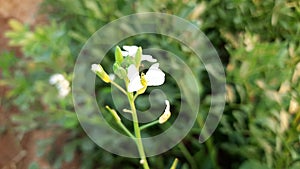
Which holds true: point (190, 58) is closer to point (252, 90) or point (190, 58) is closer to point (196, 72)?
point (196, 72)

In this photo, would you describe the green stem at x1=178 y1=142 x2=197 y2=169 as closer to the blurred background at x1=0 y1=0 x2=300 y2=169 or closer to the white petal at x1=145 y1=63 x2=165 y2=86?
the blurred background at x1=0 y1=0 x2=300 y2=169

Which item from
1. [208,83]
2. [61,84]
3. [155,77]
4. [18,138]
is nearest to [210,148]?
[208,83]

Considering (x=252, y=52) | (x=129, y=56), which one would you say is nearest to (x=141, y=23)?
(x=252, y=52)

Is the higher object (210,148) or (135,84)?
(135,84)

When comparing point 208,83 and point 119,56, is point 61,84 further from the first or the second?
point 119,56

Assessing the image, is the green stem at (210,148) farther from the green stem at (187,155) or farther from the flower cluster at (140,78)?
the flower cluster at (140,78)

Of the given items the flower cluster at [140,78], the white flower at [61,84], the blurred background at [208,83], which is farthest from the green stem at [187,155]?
the flower cluster at [140,78]

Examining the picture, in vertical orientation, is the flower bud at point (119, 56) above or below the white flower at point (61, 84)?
below
